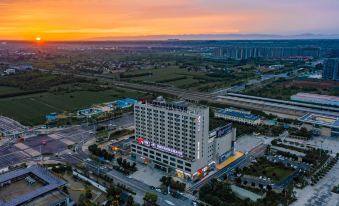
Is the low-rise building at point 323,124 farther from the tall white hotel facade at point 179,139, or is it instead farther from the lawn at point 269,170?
the tall white hotel facade at point 179,139

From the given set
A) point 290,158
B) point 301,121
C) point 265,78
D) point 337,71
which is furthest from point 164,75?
point 290,158

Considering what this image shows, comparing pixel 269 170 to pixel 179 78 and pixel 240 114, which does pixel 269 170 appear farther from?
pixel 179 78

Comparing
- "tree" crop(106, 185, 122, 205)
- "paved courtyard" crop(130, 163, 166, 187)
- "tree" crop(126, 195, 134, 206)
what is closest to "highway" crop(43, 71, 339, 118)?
"paved courtyard" crop(130, 163, 166, 187)

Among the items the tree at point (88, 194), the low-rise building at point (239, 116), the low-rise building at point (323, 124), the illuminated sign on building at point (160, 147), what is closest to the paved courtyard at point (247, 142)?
the low-rise building at point (239, 116)

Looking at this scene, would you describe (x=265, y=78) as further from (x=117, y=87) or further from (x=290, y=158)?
(x=290, y=158)

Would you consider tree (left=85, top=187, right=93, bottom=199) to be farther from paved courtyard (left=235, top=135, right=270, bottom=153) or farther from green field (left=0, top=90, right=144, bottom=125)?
green field (left=0, top=90, right=144, bottom=125)

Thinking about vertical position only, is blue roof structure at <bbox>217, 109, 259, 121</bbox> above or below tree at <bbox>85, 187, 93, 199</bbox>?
above

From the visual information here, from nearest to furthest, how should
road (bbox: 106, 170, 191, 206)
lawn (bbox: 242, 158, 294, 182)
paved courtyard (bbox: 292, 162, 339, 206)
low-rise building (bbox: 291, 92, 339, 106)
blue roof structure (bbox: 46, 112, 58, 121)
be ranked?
road (bbox: 106, 170, 191, 206)
paved courtyard (bbox: 292, 162, 339, 206)
lawn (bbox: 242, 158, 294, 182)
blue roof structure (bbox: 46, 112, 58, 121)
low-rise building (bbox: 291, 92, 339, 106)
